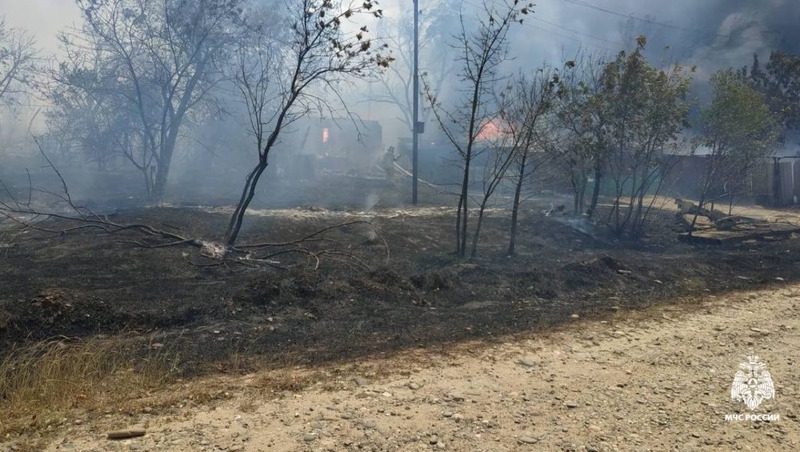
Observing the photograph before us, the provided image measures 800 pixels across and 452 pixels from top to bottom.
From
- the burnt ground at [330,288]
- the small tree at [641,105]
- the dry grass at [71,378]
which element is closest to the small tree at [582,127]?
the small tree at [641,105]

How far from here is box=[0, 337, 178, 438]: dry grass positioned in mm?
3616

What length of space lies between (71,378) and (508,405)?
318 cm

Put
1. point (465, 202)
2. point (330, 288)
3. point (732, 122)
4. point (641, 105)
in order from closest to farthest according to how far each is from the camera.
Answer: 1. point (330, 288)
2. point (465, 202)
3. point (641, 105)
4. point (732, 122)

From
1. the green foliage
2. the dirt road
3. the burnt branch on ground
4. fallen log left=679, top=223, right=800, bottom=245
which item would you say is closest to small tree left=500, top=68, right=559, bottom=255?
the burnt branch on ground

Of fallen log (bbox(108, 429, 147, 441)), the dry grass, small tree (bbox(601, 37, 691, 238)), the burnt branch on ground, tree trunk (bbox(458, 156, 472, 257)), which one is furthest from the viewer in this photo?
small tree (bbox(601, 37, 691, 238))

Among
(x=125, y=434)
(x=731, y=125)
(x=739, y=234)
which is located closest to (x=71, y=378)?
(x=125, y=434)

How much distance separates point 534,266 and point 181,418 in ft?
20.4

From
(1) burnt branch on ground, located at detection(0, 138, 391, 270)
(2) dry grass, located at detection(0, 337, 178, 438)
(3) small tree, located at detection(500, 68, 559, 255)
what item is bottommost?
(2) dry grass, located at detection(0, 337, 178, 438)

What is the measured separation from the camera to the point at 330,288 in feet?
21.6

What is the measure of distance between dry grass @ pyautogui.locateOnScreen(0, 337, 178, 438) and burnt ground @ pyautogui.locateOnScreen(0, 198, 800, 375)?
0.21 metres

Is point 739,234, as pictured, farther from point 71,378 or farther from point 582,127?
point 71,378

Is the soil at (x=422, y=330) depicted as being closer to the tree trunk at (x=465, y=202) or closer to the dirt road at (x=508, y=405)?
the dirt road at (x=508, y=405)

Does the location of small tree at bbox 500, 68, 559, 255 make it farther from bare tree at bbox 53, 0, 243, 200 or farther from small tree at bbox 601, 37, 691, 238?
bare tree at bbox 53, 0, 243, 200

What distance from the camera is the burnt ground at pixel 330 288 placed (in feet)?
16.9
